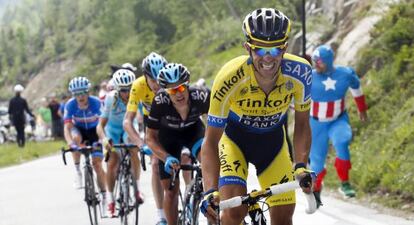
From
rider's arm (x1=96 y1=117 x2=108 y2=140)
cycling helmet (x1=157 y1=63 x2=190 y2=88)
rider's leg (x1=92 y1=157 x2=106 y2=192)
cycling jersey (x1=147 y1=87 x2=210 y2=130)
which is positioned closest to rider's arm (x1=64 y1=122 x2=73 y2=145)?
rider's leg (x1=92 y1=157 x2=106 y2=192)

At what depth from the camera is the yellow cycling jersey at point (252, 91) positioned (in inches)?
193

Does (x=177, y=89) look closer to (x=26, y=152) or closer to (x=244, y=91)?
(x=244, y=91)

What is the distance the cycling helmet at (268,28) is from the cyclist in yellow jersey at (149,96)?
290cm

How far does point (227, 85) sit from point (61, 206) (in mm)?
6999

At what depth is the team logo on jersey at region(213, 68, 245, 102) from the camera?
4.88 metres

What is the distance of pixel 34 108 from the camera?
87938 millimetres

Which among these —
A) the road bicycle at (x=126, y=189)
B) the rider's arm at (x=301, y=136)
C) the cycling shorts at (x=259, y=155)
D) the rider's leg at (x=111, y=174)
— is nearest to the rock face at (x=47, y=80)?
the rider's leg at (x=111, y=174)

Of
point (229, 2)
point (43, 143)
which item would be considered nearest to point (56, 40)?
point (229, 2)

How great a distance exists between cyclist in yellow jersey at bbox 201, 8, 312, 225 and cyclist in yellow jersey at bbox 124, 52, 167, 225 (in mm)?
2104

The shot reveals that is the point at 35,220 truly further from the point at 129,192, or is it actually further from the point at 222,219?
the point at 222,219

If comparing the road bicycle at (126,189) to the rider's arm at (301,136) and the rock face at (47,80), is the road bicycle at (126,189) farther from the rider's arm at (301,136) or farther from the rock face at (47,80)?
the rock face at (47,80)

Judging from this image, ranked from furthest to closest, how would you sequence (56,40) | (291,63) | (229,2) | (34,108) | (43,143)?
1. (56,40)
2. (34,108)
3. (229,2)
4. (43,143)
5. (291,63)

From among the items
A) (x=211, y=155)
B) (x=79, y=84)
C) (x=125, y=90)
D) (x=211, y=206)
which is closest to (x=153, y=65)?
(x=125, y=90)

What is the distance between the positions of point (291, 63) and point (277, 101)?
29cm
